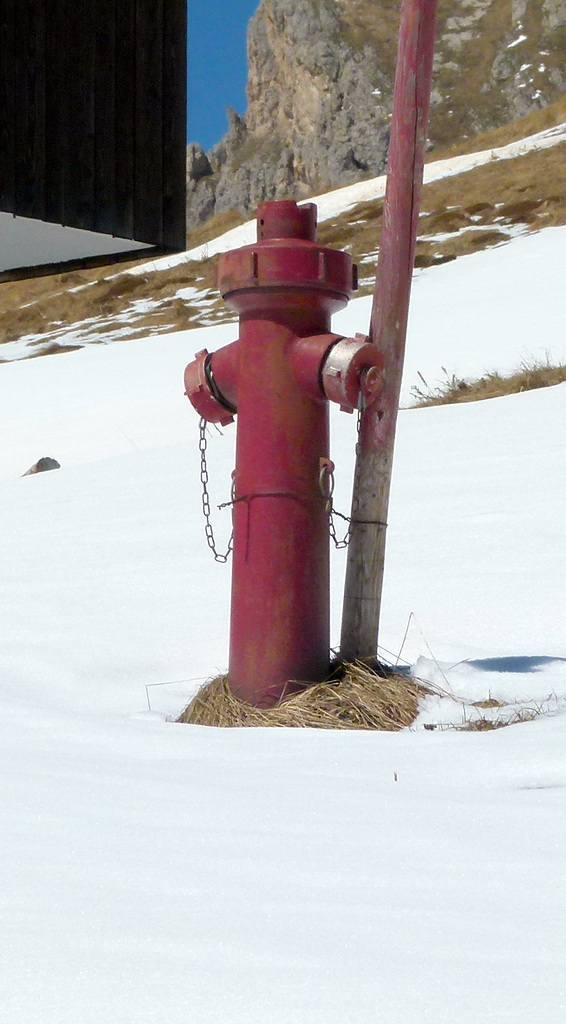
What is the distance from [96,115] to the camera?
5996mm

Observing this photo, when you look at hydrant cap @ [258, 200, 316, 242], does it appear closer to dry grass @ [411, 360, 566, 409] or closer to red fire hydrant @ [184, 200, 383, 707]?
red fire hydrant @ [184, 200, 383, 707]

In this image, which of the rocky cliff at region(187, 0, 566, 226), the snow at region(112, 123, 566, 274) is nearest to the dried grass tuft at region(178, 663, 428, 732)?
the snow at region(112, 123, 566, 274)

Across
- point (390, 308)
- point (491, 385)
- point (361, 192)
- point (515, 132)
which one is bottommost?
point (390, 308)

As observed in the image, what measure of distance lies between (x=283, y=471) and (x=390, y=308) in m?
0.46

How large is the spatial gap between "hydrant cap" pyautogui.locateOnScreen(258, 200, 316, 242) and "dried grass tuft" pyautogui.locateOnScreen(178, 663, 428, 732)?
3.46 feet

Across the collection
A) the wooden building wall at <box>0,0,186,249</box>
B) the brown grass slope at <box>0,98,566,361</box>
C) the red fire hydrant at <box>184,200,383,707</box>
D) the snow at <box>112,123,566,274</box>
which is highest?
the snow at <box>112,123,566,274</box>

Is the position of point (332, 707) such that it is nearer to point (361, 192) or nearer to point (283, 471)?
point (283, 471)

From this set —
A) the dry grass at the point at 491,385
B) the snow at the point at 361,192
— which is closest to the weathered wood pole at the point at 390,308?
the dry grass at the point at 491,385

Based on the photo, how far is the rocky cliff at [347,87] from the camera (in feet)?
268

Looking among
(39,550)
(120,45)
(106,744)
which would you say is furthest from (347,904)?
(120,45)

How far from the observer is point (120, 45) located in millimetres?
6145

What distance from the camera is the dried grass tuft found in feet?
8.27

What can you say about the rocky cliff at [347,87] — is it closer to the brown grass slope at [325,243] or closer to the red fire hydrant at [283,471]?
the brown grass slope at [325,243]

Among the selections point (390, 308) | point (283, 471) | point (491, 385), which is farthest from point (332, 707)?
point (491, 385)
